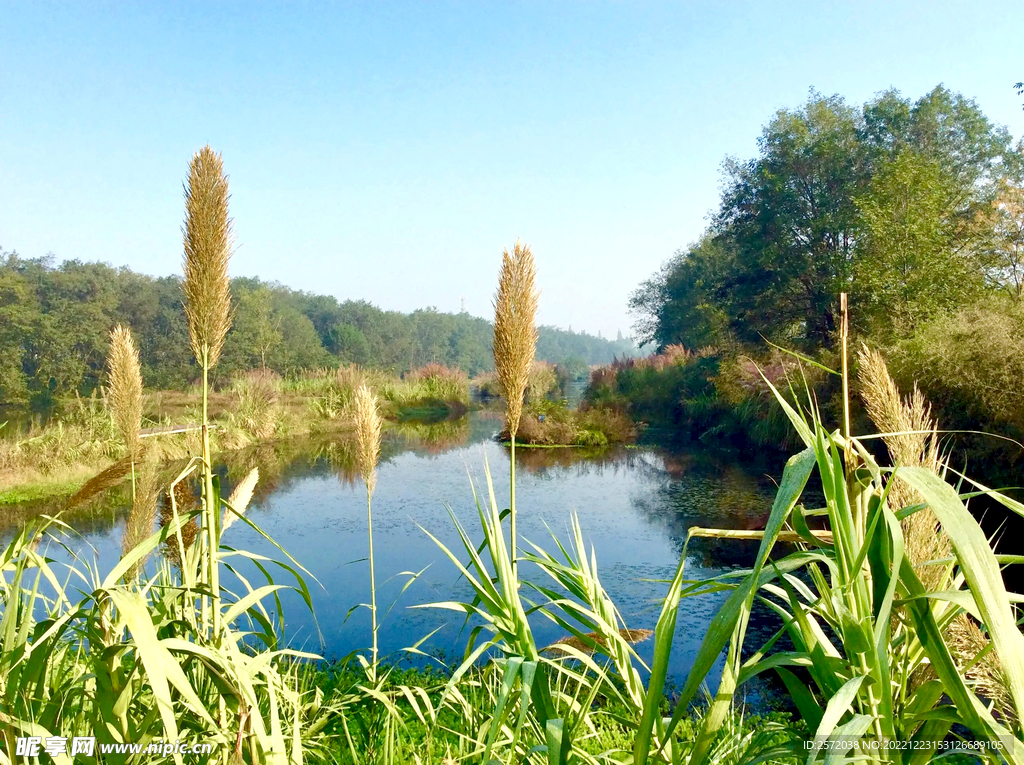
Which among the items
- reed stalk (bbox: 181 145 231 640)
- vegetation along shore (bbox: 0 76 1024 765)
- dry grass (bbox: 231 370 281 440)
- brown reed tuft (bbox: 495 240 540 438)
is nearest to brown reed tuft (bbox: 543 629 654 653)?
vegetation along shore (bbox: 0 76 1024 765)

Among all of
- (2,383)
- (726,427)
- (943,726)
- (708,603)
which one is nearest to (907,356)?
(708,603)

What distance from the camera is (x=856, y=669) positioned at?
1032mm

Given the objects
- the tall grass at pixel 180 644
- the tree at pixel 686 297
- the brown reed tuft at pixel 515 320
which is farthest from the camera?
the tree at pixel 686 297

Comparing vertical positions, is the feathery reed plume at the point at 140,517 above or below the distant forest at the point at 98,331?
below

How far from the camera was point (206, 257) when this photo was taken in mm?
1651

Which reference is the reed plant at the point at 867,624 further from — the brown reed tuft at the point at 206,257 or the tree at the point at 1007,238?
the tree at the point at 1007,238

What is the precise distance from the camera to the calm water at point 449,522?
5.69 metres

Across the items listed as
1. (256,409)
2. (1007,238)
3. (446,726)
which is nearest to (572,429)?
(256,409)

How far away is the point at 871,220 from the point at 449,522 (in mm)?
11826

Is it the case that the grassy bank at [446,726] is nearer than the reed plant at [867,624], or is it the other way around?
the reed plant at [867,624]

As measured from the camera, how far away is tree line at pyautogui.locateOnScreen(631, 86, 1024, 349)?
46.8ft

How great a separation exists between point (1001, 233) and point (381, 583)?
1733 cm
